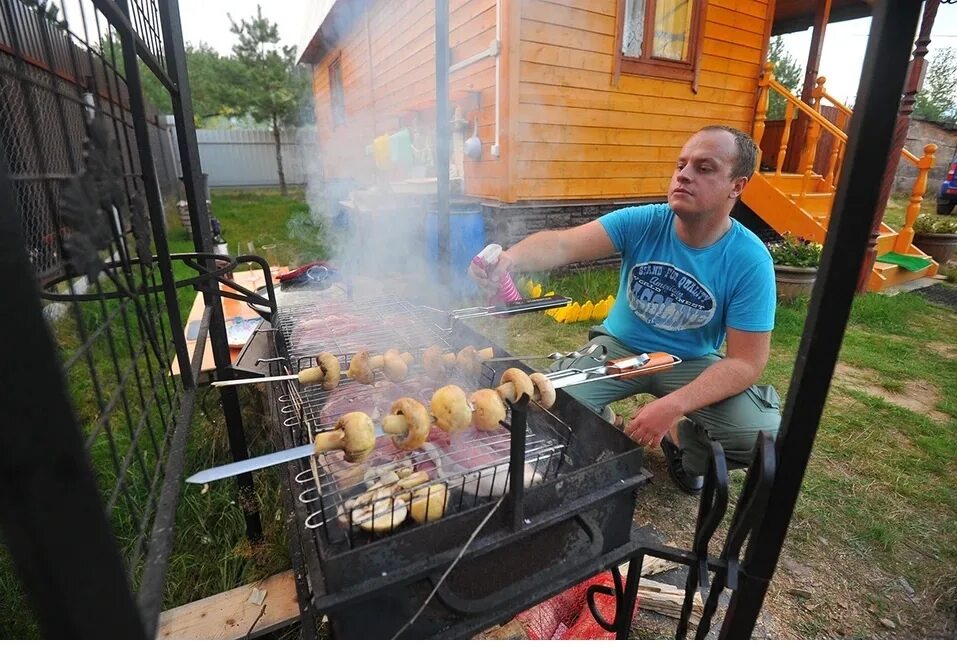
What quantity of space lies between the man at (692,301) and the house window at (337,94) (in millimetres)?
11755

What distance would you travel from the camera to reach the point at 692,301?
280 cm

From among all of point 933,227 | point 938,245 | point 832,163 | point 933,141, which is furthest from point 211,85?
point 933,141

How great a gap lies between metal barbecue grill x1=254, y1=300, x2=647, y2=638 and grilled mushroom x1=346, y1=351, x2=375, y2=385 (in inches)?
6.0

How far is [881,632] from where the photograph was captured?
2.16m

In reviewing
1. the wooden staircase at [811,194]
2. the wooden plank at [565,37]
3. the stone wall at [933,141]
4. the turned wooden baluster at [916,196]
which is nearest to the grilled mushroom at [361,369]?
the wooden plank at [565,37]

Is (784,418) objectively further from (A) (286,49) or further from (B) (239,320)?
(A) (286,49)

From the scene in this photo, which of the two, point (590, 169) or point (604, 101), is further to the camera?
point (590, 169)

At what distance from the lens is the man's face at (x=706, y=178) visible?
2510 mm

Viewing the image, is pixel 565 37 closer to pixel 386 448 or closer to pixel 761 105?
pixel 761 105

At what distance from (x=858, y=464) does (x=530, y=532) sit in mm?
3225

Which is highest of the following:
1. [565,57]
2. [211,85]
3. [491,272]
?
[211,85]

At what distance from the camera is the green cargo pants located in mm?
2613

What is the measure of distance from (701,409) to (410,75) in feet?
25.9

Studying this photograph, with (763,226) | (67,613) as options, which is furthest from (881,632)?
(763,226)
